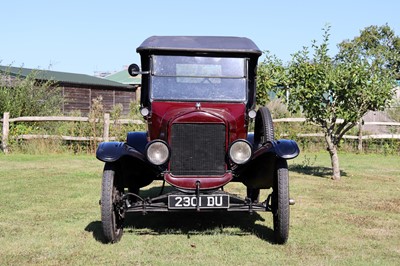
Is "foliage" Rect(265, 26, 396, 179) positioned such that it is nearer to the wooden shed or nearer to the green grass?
the green grass

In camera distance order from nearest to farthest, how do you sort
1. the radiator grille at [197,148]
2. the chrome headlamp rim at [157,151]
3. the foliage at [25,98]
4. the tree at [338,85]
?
1. the chrome headlamp rim at [157,151]
2. the radiator grille at [197,148]
3. the tree at [338,85]
4. the foliage at [25,98]

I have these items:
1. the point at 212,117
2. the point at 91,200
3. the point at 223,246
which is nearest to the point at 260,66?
the point at 91,200

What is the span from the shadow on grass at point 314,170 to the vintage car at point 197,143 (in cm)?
562

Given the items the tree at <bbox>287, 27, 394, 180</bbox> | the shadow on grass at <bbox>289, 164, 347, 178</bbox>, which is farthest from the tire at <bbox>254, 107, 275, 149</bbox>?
the shadow on grass at <bbox>289, 164, 347, 178</bbox>

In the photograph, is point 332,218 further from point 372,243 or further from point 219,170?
point 219,170

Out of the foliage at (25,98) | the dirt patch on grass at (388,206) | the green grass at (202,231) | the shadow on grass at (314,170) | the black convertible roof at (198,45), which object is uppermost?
the black convertible roof at (198,45)

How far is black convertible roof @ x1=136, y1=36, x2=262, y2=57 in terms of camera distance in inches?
256

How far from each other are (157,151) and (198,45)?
1572 millimetres

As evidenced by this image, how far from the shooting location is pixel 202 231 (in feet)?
20.5

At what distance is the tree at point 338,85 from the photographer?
1064cm

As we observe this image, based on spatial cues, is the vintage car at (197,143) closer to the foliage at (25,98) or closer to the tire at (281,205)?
the tire at (281,205)

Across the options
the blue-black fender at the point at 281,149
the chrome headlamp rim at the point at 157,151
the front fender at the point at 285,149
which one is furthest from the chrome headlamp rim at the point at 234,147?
the chrome headlamp rim at the point at 157,151

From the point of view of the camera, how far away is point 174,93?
6453mm

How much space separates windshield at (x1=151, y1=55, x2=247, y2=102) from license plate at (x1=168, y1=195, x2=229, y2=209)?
4.33ft
